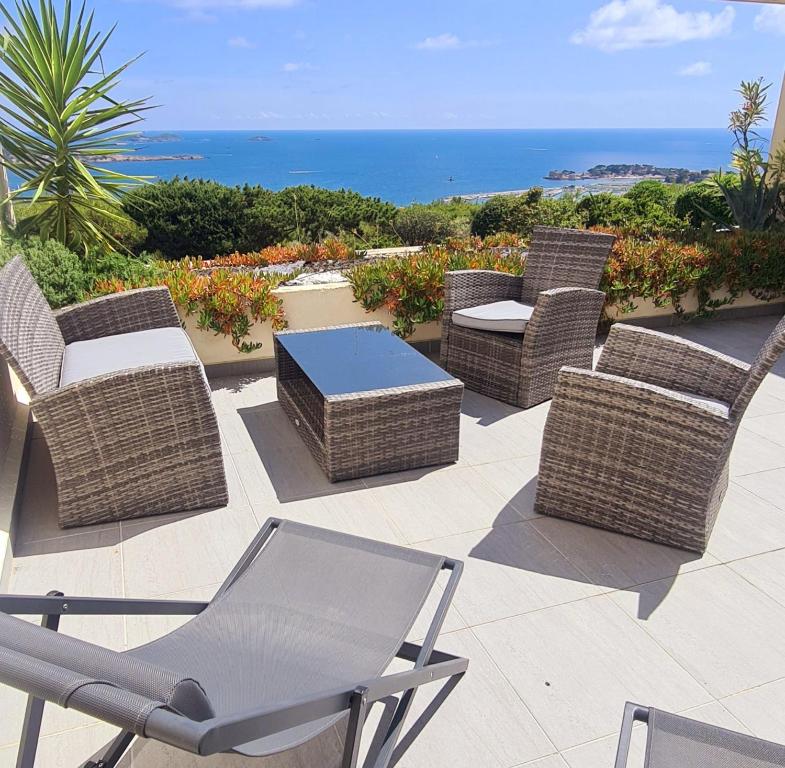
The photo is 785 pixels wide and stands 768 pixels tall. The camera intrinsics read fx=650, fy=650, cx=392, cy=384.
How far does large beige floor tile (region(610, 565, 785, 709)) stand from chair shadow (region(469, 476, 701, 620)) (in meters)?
0.03

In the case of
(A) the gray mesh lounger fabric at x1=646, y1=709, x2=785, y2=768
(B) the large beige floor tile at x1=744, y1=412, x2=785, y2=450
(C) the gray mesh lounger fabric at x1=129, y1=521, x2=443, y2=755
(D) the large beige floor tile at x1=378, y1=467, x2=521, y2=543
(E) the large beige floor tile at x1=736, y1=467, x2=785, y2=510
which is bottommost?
(E) the large beige floor tile at x1=736, y1=467, x2=785, y2=510

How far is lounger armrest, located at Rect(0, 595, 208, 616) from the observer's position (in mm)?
1268

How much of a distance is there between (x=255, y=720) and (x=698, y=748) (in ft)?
2.99

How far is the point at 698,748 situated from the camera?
131 centimetres

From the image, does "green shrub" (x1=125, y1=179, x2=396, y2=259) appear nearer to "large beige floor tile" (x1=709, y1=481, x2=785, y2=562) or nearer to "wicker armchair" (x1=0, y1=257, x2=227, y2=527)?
"wicker armchair" (x1=0, y1=257, x2=227, y2=527)

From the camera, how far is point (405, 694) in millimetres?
1707

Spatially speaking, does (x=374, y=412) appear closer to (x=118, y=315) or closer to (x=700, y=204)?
(x=118, y=315)

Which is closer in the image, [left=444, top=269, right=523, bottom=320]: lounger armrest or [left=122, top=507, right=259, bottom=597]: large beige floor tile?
[left=122, top=507, right=259, bottom=597]: large beige floor tile

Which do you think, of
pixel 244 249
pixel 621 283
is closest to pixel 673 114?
pixel 244 249

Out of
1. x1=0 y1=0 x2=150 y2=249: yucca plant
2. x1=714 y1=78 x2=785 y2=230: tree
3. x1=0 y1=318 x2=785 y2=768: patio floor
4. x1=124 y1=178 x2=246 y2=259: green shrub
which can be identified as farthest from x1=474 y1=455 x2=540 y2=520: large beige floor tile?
x1=124 y1=178 x2=246 y2=259: green shrub

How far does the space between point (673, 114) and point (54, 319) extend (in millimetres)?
91070

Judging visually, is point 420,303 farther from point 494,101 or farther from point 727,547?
point 494,101

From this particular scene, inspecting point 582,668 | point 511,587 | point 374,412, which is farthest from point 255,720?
point 374,412

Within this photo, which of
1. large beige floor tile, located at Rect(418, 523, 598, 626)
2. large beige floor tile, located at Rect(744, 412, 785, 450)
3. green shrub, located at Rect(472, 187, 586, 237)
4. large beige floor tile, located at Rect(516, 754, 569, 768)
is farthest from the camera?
green shrub, located at Rect(472, 187, 586, 237)
